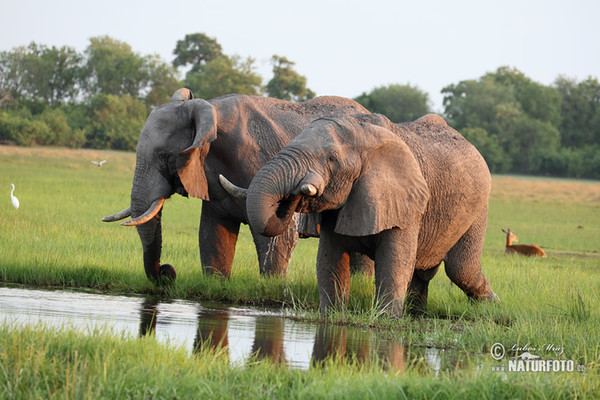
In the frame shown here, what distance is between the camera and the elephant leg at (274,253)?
961cm

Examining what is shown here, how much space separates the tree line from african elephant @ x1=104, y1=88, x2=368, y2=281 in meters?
47.1

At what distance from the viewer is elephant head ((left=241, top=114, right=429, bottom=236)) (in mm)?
7078

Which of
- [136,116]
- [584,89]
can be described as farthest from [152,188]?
[584,89]

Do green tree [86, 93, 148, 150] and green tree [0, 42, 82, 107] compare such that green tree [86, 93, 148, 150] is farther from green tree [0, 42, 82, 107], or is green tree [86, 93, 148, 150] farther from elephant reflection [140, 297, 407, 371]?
elephant reflection [140, 297, 407, 371]

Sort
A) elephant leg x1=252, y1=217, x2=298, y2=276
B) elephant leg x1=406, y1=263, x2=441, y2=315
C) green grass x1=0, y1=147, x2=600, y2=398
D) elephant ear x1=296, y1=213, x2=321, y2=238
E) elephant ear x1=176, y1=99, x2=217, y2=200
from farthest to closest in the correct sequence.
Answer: elephant leg x1=252, y1=217, x2=298, y2=276 < elephant leg x1=406, y1=263, x2=441, y2=315 < elephant ear x1=176, y1=99, x2=217, y2=200 < elephant ear x1=296, y1=213, x2=321, y2=238 < green grass x1=0, y1=147, x2=600, y2=398

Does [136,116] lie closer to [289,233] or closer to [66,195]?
[66,195]

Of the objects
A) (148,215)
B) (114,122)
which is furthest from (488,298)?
(114,122)

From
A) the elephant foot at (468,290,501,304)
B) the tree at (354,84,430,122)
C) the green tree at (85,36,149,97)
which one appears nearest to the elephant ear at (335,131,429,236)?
the elephant foot at (468,290,501,304)

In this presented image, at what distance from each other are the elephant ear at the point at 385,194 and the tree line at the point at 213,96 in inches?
1940

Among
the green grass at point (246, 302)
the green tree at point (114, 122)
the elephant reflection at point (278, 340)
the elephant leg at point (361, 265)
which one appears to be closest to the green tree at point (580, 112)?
the green tree at point (114, 122)

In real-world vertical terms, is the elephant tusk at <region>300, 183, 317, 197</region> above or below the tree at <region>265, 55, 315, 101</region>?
below

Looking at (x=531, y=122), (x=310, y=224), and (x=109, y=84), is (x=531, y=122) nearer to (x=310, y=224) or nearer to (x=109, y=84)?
(x=109, y=84)

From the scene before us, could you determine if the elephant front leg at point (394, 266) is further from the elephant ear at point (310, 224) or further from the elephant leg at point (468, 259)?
the elephant leg at point (468, 259)

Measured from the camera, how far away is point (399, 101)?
9125cm
